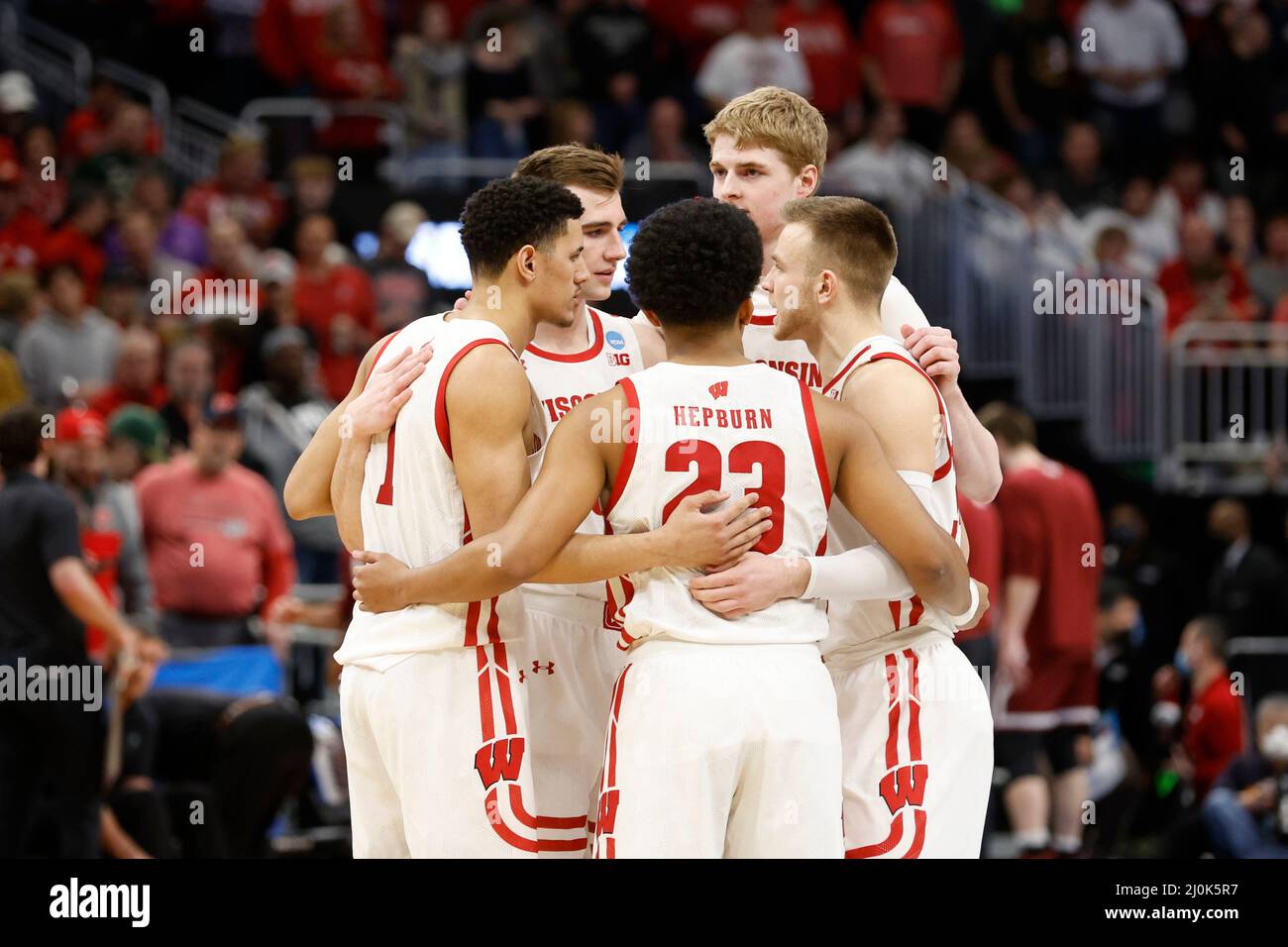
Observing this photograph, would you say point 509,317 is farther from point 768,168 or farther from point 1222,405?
point 1222,405

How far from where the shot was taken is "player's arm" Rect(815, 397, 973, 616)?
Answer: 4496 mm

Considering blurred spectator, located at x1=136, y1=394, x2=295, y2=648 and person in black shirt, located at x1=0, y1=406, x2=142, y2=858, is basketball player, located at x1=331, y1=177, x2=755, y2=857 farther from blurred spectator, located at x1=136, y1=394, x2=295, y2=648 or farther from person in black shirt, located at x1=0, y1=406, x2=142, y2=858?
blurred spectator, located at x1=136, y1=394, x2=295, y2=648

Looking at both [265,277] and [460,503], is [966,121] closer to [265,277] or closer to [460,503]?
[265,277]

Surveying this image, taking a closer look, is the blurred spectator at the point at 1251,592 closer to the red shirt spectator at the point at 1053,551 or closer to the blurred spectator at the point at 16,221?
the red shirt spectator at the point at 1053,551

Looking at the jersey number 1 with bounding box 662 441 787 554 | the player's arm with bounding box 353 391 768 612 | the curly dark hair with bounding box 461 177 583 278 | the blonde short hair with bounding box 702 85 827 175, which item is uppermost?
the blonde short hair with bounding box 702 85 827 175

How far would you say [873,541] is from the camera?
4879 millimetres

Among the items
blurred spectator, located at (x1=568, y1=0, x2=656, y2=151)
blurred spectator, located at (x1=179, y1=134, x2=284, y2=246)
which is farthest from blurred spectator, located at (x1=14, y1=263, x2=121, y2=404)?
blurred spectator, located at (x1=568, y1=0, x2=656, y2=151)

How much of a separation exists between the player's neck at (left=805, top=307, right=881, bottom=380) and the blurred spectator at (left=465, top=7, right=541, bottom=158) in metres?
9.26

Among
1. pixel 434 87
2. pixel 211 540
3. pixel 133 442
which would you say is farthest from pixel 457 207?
pixel 211 540

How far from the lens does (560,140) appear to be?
13.7 metres

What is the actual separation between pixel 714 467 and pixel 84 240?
926cm

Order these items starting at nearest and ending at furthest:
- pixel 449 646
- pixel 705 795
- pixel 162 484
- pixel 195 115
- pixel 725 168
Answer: pixel 705 795
pixel 449 646
pixel 725 168
pixel 162 484
pixel 195 115

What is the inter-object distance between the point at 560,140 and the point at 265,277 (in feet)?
8.54

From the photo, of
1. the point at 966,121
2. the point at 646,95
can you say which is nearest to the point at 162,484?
the point at 646,95
